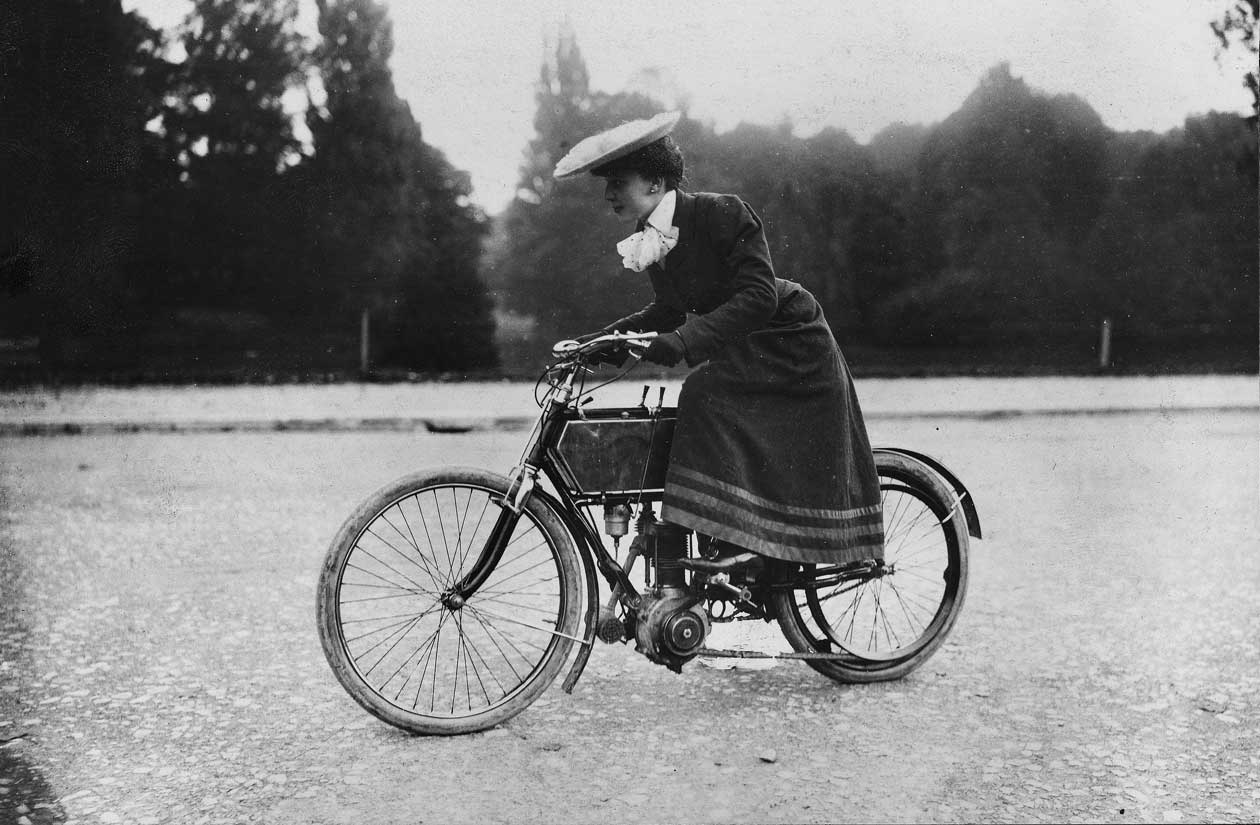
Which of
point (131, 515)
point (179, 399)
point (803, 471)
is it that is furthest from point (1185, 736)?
point (179, 399)

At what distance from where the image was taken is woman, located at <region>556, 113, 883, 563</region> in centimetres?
338

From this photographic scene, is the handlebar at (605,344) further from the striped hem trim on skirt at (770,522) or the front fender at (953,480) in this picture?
the front fender at (953,480)

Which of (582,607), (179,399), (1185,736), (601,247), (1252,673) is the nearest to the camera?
(1185,736)

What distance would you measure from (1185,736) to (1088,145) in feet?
65.7

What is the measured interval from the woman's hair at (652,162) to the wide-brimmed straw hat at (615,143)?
44 millimetres

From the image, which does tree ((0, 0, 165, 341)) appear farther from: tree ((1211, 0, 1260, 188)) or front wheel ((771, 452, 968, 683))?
tree ((1211, 0, 1260, 188))

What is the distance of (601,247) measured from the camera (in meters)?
19.4

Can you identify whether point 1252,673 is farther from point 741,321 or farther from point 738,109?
point 738,109

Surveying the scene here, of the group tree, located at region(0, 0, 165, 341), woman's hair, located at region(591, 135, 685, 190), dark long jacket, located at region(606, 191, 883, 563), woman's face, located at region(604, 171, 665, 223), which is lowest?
dark long jacket, located at region(606, 191, 883, 563)

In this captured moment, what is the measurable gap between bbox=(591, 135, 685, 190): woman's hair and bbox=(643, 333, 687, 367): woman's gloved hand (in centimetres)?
54

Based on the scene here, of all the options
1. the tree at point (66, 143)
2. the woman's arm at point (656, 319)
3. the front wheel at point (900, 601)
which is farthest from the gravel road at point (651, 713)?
the tree at point (66, 143)

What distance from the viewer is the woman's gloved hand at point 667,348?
3266 mm

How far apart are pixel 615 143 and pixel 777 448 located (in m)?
1.05

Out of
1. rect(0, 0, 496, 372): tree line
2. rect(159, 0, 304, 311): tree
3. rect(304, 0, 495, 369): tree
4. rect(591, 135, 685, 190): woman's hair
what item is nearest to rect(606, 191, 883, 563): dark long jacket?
rect(591, 135, 685, 190): woman's hair
